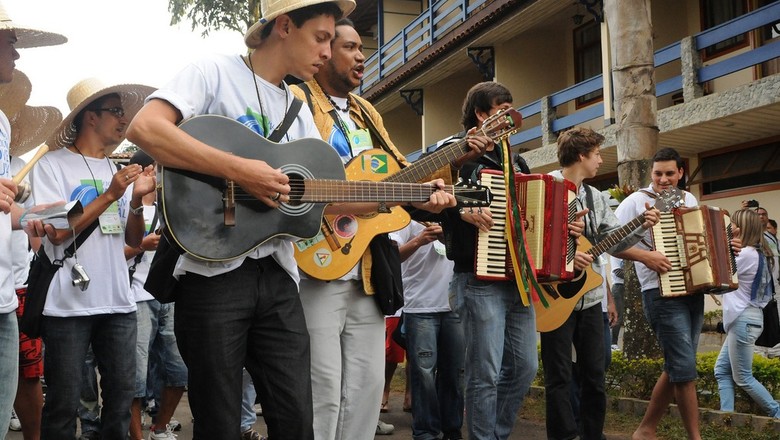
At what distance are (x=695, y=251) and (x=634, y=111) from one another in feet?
9.74

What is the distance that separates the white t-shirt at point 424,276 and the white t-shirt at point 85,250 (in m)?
2.41

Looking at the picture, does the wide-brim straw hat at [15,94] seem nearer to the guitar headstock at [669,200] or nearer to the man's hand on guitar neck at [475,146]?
the man's hand on guitar neck at [475,146]

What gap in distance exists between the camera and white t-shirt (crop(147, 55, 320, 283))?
3.31 meters

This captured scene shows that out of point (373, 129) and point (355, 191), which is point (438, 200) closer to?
point (355, 191)

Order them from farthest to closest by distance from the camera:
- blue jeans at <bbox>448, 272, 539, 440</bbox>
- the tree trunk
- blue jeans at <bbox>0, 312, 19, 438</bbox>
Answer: the tree trunk → blue jeans at <bbox>448, 272, 539, 440</bbox> → blue jeans at <bbox>0, 312, 19, 438</bbox>

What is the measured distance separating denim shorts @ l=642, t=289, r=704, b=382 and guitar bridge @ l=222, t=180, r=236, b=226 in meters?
4.27

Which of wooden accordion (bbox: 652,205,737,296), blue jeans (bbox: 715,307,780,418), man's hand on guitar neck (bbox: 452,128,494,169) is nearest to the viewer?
man's hand on guitar neck (bbox: 452,128,494,169)

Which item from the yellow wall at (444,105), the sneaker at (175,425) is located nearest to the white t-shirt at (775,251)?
the sneaker at (175,425)

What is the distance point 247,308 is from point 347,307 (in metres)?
1.15

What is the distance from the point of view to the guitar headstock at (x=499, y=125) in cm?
511

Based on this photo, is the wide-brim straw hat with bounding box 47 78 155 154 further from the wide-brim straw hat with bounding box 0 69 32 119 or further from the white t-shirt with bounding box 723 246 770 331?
the white t-shirt with bounding box 723 246 770 331

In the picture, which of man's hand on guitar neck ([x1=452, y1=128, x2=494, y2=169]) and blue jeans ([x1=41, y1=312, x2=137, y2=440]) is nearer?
blue jeans ([x1=41, y1=312, x2=137, y2=440])

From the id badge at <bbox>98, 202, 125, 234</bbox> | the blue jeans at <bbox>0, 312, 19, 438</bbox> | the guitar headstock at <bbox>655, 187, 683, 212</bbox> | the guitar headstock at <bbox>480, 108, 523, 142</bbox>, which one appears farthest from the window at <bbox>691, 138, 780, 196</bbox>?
the blue jeans at <bbox>0, 312, 19, 438</bbox>

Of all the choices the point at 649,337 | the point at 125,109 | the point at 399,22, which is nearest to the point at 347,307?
the point at 125,109
